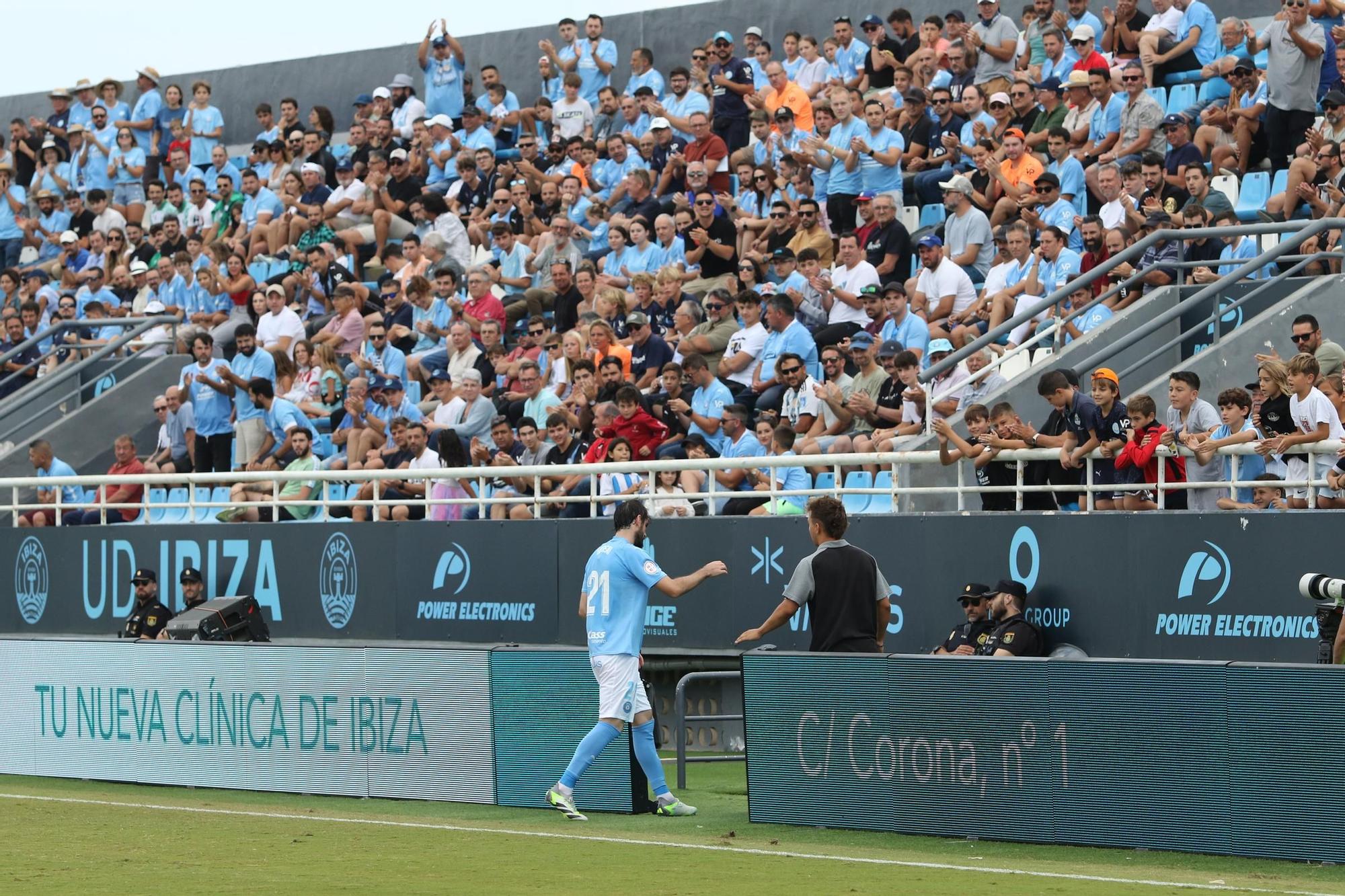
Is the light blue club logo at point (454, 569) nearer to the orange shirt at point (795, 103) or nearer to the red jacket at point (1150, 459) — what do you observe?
the orange shirt at point (795, 103)

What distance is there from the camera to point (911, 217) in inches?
782

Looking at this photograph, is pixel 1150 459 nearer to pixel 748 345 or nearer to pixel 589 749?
pixel 589 749

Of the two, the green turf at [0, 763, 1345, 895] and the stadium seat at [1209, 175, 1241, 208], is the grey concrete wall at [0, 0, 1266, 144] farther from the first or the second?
the green turf at [0, 763, 1345, 895]

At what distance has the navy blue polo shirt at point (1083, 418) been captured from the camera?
13.6 metres

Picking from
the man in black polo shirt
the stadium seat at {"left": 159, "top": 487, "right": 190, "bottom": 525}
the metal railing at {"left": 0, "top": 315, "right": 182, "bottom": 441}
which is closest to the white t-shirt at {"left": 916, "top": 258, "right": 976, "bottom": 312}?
the man in black polo shirt

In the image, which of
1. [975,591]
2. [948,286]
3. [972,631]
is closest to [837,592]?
[975,591]

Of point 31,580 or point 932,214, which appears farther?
point 31,580

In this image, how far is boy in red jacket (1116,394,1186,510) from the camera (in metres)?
13.3

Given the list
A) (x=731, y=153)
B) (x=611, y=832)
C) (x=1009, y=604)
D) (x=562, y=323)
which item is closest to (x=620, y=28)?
(x=731, y=153)

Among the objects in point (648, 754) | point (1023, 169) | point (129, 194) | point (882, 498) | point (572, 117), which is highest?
point (129, 194)

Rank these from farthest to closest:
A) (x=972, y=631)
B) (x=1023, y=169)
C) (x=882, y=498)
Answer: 1. (x=1023, y=169)
2. (x=882, y=498)
3. (x=972, y=631)

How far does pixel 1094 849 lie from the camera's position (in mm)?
10352

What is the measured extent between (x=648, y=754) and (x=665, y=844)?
3.14ft

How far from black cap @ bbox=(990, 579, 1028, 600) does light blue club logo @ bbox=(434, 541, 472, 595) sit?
599 centimetres
